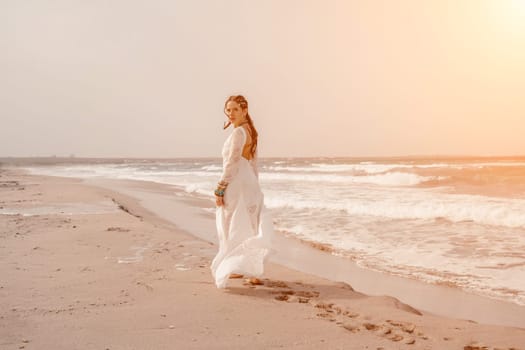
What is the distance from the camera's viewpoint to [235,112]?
5109 millimetres

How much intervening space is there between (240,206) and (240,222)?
18 cm

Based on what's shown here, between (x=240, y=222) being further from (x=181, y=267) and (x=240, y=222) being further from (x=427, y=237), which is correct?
(x=427, y=237)

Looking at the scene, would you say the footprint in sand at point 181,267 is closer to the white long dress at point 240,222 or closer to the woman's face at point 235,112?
the white long dress at point 240,222

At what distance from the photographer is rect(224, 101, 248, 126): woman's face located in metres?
5.11

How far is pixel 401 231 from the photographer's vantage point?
372 inches

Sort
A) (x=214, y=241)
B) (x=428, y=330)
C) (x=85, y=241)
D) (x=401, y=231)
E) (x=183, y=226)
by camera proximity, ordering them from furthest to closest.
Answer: (x=183, y=226) → (x=401, y=231) → (x=214, y=241) → (x=85, y=241) → (x=428, y=330)

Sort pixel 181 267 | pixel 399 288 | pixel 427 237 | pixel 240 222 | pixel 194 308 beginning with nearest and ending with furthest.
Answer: pixel 194 308
pixel 240 222
pixel 399 288
pixel 181 267
pixel 427 237

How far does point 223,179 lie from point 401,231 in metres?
5.58

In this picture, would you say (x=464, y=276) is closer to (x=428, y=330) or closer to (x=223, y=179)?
(x=428, y=330)

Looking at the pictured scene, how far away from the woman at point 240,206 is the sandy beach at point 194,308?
329 millimetres

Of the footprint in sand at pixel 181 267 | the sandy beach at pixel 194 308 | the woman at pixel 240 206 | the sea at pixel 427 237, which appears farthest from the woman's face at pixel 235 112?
the sea at pixel 427 237

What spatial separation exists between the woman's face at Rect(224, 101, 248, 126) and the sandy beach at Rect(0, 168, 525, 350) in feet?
6.07

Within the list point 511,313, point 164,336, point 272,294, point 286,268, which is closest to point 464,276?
point 511,313

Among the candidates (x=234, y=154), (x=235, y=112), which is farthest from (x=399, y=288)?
(x=235, y=112)
